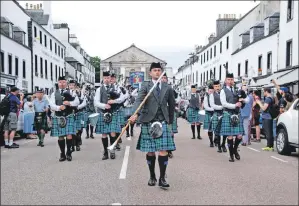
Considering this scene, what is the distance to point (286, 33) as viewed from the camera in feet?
75.5

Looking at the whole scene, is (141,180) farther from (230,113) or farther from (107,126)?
(230,113)

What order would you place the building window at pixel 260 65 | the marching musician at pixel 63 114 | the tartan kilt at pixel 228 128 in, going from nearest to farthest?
Result: the marching musician at pixel 63 114 < the tartan kilt at pixel 228 128 < the building window at pixel 260 65

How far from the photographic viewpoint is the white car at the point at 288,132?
380 inches

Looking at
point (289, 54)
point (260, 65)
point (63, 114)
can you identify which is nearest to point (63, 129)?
point (63, 114)

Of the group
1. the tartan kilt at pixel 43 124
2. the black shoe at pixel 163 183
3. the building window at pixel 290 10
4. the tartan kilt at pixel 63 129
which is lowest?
the black shoe at pixel 163 183

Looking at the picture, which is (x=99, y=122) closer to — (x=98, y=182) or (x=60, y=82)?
(x=60, y=82)

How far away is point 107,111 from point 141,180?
2.90m

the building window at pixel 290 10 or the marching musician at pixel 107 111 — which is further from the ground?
the building window at pixel 290 10

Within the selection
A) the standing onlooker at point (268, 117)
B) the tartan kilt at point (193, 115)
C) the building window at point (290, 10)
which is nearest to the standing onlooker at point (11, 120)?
the tartan kilt at point (193, 115)

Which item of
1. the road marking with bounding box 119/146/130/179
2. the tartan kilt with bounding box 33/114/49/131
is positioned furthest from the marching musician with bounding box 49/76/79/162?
the tartan kilt with bounding box 33/114/49/131

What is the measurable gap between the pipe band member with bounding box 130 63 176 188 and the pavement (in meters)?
0.46

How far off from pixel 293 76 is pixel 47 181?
15.0 meters

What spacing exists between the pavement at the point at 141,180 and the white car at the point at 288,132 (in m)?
0.33

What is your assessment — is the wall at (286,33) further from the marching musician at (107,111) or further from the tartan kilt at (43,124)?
the marching musician at (107,111)
